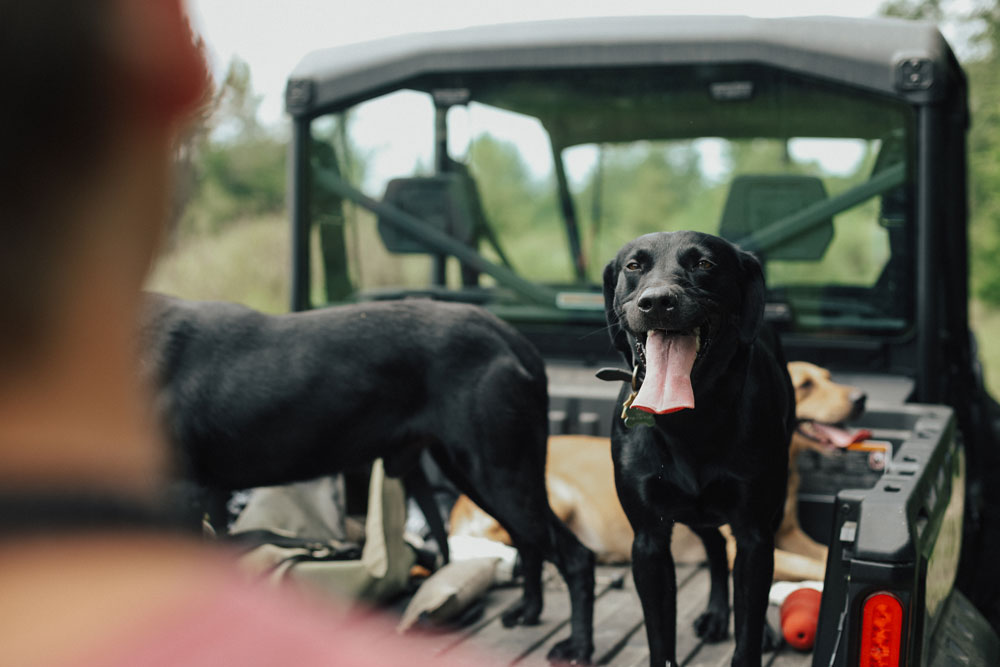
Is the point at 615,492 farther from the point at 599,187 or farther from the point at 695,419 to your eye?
the point at 599,187

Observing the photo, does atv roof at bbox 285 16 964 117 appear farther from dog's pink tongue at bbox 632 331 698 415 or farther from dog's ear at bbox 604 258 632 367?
dog's pink tongue at bbox 632 331 698 415

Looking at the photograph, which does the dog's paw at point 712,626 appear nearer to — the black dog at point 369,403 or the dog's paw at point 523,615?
the black dog at point 369,403

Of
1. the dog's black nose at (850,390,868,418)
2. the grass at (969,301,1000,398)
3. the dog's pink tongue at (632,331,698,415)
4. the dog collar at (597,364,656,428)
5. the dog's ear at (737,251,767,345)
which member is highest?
the dog's ear at (737,251,767,345)

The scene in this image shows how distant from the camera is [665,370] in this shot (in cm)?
225

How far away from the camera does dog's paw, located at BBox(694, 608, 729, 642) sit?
9.64 feet

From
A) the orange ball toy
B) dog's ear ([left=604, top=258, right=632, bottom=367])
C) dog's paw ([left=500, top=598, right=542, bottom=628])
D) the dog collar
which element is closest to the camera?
the dog collar

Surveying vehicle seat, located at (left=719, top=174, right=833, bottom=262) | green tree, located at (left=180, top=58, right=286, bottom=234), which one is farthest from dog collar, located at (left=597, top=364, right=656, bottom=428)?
green tree, located at (left=180, top=58, right=286, bottom=234)

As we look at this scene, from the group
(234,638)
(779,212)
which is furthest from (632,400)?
(779,212)

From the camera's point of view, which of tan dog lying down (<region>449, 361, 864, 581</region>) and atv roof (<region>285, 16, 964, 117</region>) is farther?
atv roof (<region>285, 16, 964, 117</region>)

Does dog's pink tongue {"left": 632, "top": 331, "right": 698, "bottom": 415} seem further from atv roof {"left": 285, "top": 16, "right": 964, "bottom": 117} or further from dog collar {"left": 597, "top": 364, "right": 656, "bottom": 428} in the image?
atv roof {"left": 285, "top": 16, "right": 964, "bottom": 117}

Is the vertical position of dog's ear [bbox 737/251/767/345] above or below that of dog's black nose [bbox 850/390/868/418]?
above

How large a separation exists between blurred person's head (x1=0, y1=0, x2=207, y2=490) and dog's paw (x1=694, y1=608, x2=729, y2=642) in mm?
2695

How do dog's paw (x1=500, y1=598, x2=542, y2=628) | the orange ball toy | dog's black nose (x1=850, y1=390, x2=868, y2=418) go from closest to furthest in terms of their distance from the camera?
the orange ball toy, dog's paw (x1=500, y1=598, x2=542, y2=628), dog's black nose (x1=850, y1=390, x2=868, y2=418)

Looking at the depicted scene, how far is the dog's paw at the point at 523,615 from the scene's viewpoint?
3119mm
